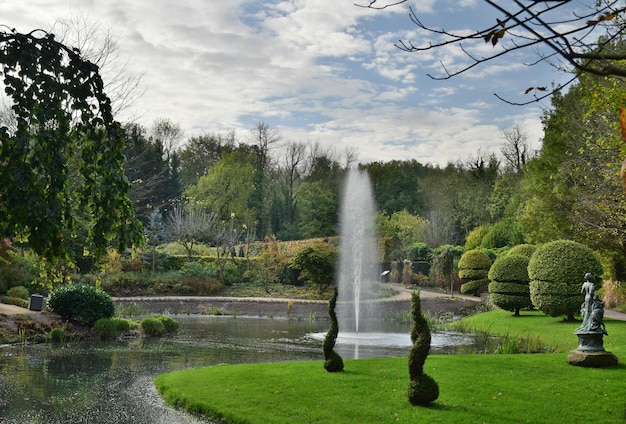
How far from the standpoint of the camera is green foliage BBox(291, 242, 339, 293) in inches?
1073

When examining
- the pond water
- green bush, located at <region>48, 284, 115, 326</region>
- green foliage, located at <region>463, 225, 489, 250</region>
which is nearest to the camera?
the pond water

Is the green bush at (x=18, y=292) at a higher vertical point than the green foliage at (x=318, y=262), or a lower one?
lower

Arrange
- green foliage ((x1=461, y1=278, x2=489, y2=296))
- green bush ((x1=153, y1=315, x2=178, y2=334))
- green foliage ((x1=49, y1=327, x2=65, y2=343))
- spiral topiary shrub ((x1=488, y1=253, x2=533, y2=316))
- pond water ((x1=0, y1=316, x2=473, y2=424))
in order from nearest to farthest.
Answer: pond water ((x1=0, y1=316, x2=473, y2=424)) < green foliage ((x1=49, y1=327, x2=65, y2=343)) < green bush ((x1=153, y1=315, x2=178, y2=334)) < spiral topiary shrub ((x1=488, y1=253, x2=533, y2=316)) < green foliage ((x1=461, y1=278, x2=489, y2=296))

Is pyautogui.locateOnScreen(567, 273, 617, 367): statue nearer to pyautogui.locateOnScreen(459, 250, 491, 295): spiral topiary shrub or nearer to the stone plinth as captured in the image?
the stone plinth

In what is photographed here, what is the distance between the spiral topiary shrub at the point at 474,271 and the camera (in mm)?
28000

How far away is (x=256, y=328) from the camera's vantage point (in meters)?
18.8

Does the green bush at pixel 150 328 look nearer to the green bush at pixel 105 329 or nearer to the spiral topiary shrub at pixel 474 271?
the green bush at pixel 105 329

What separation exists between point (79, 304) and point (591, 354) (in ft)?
39.9

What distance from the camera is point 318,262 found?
2736 centimetres

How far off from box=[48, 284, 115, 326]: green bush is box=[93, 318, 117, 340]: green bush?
380 mm

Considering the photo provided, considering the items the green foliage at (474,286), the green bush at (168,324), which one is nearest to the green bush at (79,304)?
the green bush at (168,324)

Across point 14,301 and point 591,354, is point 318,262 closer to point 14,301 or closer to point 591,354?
point 14,301

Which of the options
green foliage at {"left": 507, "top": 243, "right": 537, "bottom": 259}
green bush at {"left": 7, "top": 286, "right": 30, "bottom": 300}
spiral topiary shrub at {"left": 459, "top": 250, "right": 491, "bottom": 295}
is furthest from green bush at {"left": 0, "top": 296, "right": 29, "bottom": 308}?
spiral topiary shrub at {"left": 459, "top": 250, "right": 491, "bottom": 295}

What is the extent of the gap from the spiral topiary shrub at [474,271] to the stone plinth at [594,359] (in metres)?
18.6
